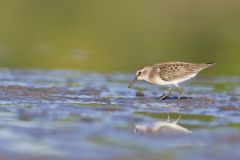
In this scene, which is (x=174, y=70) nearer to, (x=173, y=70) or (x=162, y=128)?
(x=173, y=70)

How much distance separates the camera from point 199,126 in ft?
40.5

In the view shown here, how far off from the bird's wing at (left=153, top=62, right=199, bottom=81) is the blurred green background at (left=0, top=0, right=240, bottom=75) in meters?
4.44

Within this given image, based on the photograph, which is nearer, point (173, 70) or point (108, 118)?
point (108, 118)

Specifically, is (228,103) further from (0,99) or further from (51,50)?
(51,50)

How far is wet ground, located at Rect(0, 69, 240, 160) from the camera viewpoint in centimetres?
1019

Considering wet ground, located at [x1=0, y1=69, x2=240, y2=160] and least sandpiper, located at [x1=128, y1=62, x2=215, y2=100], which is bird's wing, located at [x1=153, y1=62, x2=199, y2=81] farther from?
wet ground, located at [x1=0, y1=69, x2=240, y2=160]

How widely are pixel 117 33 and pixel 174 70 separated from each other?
50.5 ft

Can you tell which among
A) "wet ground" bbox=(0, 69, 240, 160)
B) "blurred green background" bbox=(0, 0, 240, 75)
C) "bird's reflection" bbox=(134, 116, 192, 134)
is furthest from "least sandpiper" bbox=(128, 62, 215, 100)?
"blurred green background" bbox=(0, 0, 240, 75)

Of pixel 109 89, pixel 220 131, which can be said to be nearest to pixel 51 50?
pixel 109 89

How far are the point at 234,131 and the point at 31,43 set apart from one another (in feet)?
53.2

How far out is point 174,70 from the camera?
16172mm

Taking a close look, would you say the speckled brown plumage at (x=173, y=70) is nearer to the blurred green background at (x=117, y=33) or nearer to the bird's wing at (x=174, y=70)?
the bird's wing at (x=174, y=70)

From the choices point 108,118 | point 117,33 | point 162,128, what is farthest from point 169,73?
point 117,33

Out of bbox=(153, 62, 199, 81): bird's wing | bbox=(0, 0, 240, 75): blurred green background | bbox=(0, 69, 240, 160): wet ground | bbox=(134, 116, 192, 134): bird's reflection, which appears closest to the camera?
bbox=(0, 69, 240, 160): wet ground
